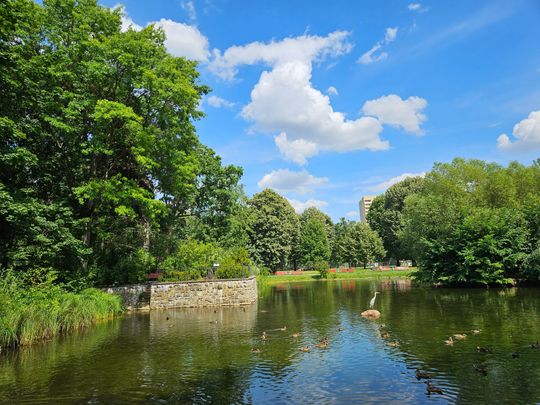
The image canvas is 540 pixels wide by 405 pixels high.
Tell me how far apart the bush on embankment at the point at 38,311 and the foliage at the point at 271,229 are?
4423 cm

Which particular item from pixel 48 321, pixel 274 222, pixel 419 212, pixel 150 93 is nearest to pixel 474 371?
pixel 48 321

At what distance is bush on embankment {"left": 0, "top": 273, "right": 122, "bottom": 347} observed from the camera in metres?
15.9

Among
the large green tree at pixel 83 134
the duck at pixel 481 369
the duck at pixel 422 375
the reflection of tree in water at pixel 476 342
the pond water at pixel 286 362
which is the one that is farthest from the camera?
the large green tree at pixel 83 134

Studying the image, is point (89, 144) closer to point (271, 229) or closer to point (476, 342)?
point (476, 342)

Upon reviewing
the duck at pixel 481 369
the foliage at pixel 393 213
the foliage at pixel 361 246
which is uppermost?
the foliage at pixel 393 213

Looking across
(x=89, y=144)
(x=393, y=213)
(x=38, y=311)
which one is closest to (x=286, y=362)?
(x=38, y=311)

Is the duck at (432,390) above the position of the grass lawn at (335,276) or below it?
below

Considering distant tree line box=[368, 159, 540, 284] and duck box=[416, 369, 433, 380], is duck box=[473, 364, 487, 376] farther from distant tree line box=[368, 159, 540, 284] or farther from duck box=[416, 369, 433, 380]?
distant tree line box=[368, 159, 540, 284]

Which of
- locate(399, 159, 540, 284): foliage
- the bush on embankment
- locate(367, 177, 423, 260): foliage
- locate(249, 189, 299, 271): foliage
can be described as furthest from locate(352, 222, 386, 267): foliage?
the bush on embankment

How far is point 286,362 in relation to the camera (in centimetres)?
1295

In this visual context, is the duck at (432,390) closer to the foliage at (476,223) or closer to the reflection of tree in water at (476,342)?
the reflection of tree in water at (476,342)

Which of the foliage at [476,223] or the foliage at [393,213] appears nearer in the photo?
the foliage at [476,223]

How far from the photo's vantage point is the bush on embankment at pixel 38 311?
1585 cm

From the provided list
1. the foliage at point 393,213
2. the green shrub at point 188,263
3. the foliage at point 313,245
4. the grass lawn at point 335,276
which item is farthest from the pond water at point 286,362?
the foliage at point 393,213
